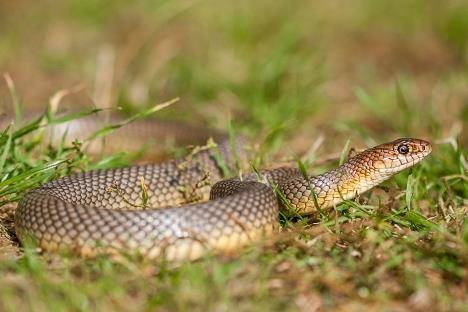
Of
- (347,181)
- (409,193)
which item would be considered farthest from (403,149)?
(347,181)

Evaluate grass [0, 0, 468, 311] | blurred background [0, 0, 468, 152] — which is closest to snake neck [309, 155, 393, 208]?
grass [0, 0, 468, 311]

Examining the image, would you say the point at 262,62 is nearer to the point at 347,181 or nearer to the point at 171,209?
the point at 347,181

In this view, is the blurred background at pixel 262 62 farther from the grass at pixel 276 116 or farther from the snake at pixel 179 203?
the snake at pixel 179 203

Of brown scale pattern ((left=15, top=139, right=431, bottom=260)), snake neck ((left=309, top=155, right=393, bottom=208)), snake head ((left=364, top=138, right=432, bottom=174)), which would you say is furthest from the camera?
snake head ((left=364, top=138, right=432, bottom=174))

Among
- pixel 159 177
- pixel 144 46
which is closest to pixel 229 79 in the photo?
pixel 144 46

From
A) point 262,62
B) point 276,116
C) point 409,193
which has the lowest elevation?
point 409,193

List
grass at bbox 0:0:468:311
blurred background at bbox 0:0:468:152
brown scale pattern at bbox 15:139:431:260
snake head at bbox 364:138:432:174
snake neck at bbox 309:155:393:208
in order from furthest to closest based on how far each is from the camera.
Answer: blurred background at bbox 0:0:468:152, snake head at bbox 364:138:432:174, snake neck at bbox 309:155:393:208, brown scale pattern at bbox 15:139:431:260, grass at bbox 0:0:468:311

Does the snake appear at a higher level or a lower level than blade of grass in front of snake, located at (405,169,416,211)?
higher

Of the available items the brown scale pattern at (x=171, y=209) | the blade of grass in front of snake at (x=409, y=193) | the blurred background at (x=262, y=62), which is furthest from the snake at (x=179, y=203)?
the blurred background at (x=262, y=62)

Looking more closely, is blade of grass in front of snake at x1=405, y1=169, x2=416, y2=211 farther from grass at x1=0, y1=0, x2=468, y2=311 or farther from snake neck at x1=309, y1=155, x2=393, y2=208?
snake neck at x1=309, y1=155, x2=393, y2=208
